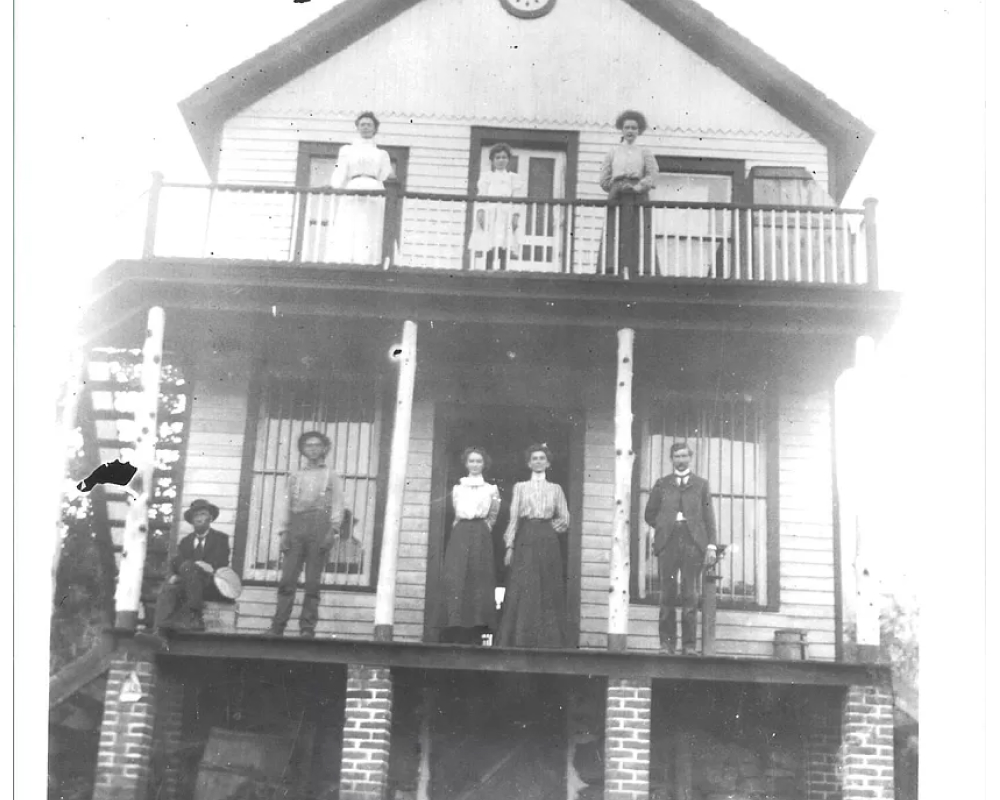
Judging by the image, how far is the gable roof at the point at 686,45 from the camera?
1372cm

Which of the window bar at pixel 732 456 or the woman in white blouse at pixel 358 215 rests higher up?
the woman in white blouse at pixel 358 215

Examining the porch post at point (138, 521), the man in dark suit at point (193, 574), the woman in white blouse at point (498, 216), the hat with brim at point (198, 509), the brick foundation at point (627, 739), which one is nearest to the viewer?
the brick foundation at point (627, 739)

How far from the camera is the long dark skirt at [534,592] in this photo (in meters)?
11.2

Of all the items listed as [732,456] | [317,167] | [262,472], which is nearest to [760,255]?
[732,456]

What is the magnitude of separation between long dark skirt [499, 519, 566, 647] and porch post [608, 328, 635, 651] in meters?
0.48

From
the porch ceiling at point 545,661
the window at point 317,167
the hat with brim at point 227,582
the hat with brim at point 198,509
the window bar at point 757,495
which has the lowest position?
the porch ceiling at point 545,661

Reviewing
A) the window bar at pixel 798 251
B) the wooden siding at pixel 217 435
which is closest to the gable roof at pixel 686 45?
the window bar at pixel 798 251

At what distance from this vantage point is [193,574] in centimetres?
1134

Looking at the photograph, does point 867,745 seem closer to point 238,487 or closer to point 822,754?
point 822,754

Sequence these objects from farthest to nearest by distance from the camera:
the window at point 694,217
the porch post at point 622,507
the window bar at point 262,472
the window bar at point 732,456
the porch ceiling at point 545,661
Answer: the window bar at point 732,456 → the window bar at point 262,472 → the window at point 694,217 → the porch post at point 622,507 → the porch ceiling at point 545,661

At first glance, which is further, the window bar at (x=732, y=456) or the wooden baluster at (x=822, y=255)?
the window bar at (x=732, y=456)

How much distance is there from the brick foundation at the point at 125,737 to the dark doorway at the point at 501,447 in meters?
2.90

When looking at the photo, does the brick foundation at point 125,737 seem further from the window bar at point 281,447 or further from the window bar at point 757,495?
the window bar at point 757,495

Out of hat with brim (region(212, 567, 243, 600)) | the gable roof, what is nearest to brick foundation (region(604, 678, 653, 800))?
hat with brim (region(212, 567, 243, 600))
